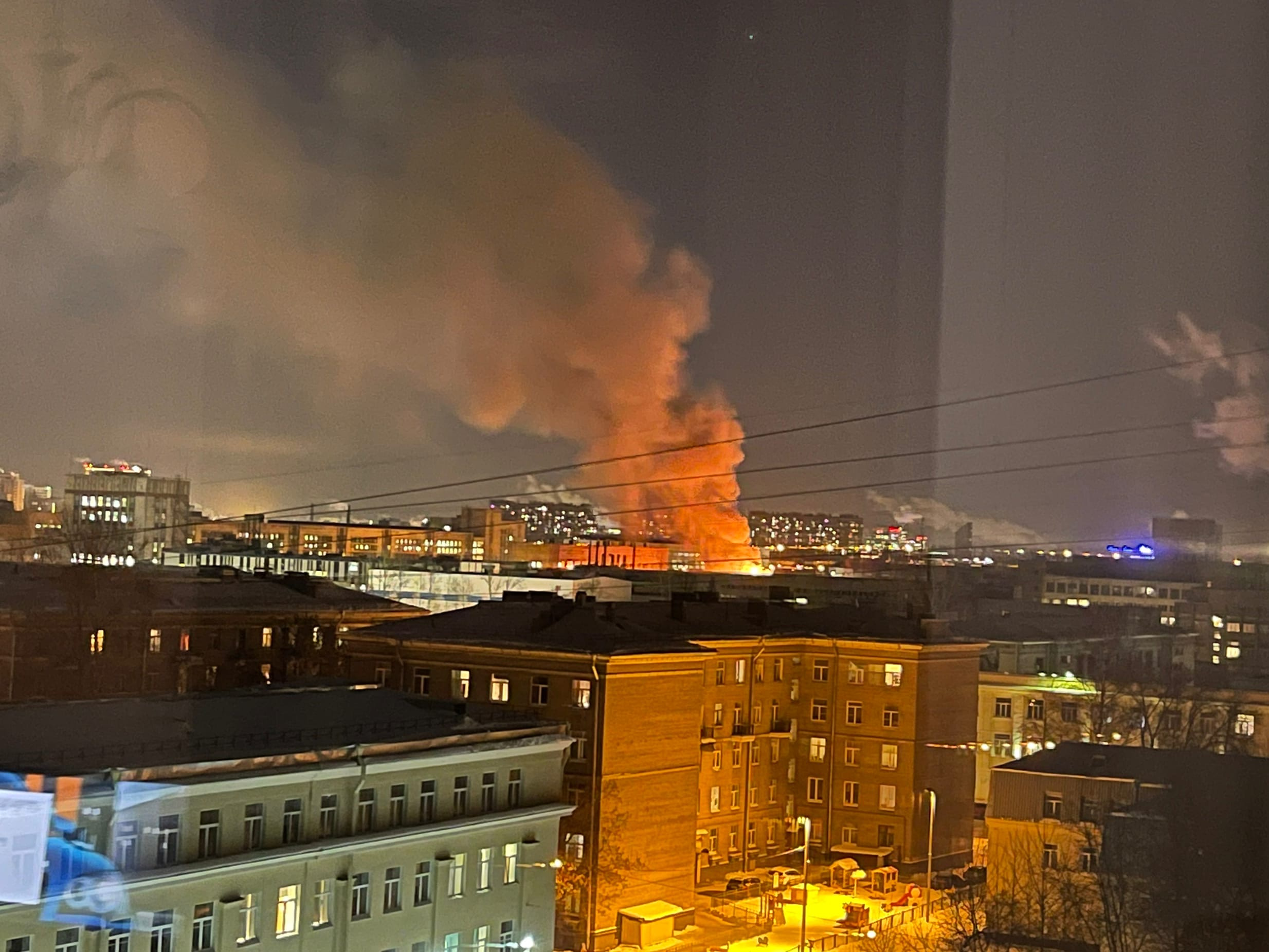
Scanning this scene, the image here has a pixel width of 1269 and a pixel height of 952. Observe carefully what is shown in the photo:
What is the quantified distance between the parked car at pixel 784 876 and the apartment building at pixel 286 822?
1.22 feet

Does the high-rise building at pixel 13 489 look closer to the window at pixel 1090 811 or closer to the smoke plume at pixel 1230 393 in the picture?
the window at pixel 1090 811

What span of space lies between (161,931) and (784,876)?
0.94 m

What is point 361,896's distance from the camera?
69.3 inches

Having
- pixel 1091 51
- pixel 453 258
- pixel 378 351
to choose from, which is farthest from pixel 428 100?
pixel 1091 51

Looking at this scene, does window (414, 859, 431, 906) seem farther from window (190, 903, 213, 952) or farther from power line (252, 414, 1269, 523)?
power line (252, 414, 1269, 523)

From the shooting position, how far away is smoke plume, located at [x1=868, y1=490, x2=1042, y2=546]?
82.3 inches

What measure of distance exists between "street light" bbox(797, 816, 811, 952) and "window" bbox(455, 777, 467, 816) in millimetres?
560

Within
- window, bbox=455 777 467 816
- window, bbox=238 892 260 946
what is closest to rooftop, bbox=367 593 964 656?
window, bbox=455 777 467 816

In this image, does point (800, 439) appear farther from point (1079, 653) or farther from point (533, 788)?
point (533, 788)

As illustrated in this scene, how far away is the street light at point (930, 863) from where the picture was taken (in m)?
2.00

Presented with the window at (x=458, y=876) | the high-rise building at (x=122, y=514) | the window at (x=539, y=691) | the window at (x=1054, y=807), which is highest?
the high-rise building at (x=122, y=514)

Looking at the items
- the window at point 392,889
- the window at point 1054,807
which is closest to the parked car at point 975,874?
the window at point 1054,807

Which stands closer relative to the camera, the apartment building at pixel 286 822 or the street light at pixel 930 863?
the apartment building at pixel 286 822

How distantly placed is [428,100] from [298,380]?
52 centimetres
